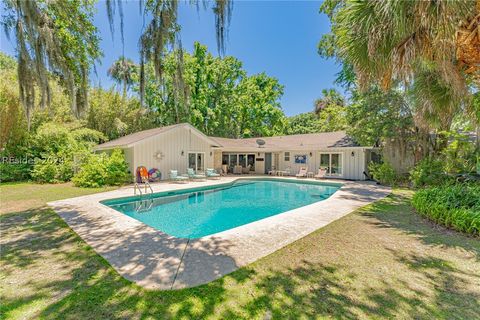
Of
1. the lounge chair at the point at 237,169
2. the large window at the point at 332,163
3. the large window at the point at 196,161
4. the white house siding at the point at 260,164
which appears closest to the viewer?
the large window at the point at 332,163

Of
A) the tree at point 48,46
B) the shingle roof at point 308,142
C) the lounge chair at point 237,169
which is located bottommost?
the lounge chair at point 237,169

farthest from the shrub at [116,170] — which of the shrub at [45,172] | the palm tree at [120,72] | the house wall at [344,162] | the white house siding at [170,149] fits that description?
the palm tree at [120,72]

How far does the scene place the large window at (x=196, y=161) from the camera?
59.4 feet

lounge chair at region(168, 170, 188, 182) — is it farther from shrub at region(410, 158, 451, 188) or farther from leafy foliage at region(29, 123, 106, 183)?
shrub at region(410, 158, 451, 188)

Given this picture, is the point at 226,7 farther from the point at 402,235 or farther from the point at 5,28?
the point at 402,235

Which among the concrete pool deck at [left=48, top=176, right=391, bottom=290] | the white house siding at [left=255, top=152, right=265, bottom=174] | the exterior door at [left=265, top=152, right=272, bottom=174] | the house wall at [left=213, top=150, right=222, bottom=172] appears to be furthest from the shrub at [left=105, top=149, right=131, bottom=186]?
the exterior door at [left=265, top=152, right=272, bottom=174]

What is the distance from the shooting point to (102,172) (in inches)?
506

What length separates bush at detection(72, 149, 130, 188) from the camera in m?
12.6

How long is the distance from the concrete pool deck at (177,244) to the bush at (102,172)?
18.4 ft

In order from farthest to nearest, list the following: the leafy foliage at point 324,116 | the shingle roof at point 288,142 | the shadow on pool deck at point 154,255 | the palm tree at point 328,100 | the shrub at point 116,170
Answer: the palm tree at point 328,100 → the leafy foliage at point 324,116 → the shingle roof at point 288,142 → the shrub at point 116,170 → the shadow on pool deck at point 154,255

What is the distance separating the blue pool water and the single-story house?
347 cm

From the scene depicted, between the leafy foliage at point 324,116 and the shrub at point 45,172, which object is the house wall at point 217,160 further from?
the shrub at point 45,172

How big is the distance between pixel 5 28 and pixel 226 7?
5.68m

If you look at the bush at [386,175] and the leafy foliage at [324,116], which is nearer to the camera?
the bush at [386,175]
